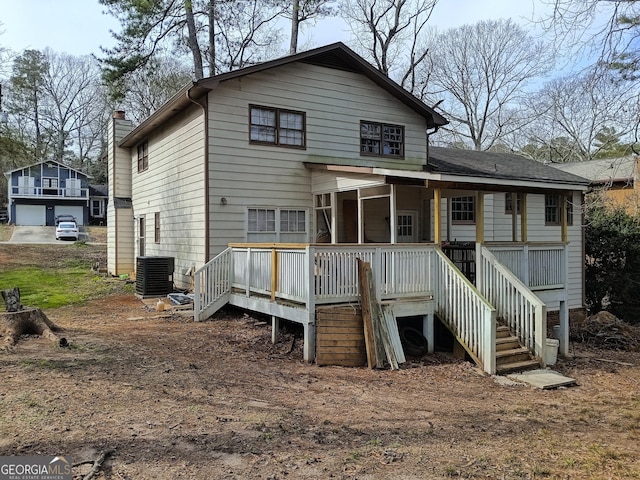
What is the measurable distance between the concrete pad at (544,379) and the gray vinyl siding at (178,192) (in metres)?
7.50

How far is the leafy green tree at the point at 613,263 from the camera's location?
58.1 feet

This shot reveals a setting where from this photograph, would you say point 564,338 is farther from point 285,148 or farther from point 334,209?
point 285,148

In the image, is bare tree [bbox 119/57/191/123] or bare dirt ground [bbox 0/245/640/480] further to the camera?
bare tree [bbox 119/57/191/123]

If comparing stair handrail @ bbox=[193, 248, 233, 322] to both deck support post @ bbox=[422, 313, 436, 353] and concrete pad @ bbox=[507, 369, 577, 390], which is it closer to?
deck support post @ bbox=[422, 313, 436, 353]

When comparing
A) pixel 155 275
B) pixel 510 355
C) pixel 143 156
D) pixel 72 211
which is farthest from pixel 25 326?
pixel 72 211

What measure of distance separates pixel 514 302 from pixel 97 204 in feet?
165

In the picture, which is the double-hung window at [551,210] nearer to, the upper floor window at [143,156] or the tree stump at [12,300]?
the upper floor window at [143,156]

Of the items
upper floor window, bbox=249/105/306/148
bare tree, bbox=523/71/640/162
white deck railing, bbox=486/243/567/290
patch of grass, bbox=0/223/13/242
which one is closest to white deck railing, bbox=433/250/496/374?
white deck railing, bbox=486/243/567/290

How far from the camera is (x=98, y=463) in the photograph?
3691 mm

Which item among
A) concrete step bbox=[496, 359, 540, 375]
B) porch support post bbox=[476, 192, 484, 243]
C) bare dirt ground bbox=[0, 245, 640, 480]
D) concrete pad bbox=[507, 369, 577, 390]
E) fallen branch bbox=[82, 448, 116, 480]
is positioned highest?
porch support post bbox=[476, 192, 484, 243]

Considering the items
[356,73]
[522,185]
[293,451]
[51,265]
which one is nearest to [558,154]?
[356,73]

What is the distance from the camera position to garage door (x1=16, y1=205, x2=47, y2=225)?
44844 millimetres

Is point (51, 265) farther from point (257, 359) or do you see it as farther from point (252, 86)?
point (257, 359)

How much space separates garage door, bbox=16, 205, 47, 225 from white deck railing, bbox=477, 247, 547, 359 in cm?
4728
